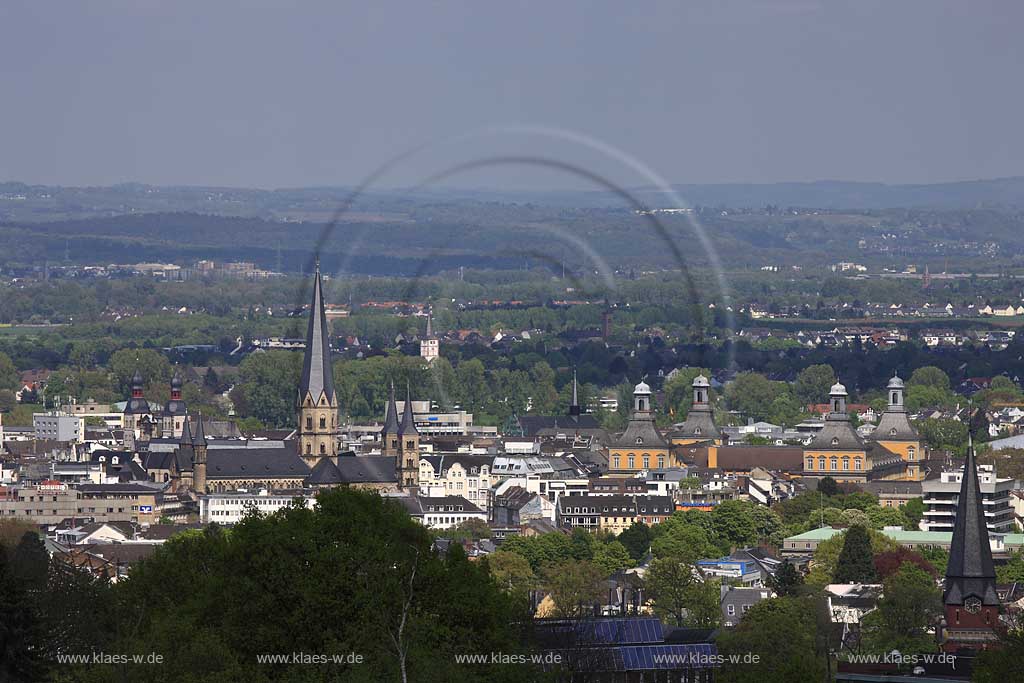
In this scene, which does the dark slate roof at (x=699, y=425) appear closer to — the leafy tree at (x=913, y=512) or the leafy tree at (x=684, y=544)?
the leafy tree at (x=913, y=512)

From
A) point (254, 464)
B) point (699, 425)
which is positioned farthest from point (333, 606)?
point (699, 425)

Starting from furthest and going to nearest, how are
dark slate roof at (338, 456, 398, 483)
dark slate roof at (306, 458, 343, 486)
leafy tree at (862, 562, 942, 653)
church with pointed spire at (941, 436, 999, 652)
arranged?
dark slate roof at (338, 456, 398, 483)
dark slate roof at (306, 458, 343, 486)
leafy tree at (862, 562, 942, 653)
church with pointed spire at (941, 436, 999, 652)

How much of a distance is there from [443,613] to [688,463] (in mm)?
69836

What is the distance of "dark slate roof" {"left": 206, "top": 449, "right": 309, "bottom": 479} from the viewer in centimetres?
10056

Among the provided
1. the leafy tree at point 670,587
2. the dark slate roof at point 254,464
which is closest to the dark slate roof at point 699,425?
the dark slate roof at point 254,464

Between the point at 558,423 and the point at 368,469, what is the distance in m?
34.0

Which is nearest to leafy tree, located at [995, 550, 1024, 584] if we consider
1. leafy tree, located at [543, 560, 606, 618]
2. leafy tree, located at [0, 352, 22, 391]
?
leafy tree, located at [543, 560, 606, 618]

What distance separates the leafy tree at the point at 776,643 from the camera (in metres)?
38.9

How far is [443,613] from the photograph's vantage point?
127ft

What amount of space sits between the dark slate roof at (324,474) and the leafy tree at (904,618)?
39976 mm

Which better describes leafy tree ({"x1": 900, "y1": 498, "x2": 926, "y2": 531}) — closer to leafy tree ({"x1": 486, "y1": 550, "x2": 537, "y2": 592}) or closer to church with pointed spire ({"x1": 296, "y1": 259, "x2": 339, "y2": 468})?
leafy tree ({"x1": 486, "y1": 550, "x2": 537, "y2": 592})

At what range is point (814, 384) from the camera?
16225 centimetres

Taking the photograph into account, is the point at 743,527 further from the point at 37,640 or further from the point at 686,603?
the point at 37,640

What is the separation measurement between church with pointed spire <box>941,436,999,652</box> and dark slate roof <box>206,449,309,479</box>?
1994 inches
